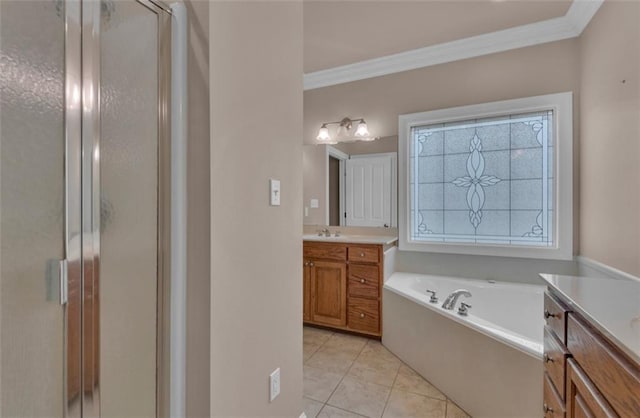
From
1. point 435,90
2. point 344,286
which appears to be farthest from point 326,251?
point 435,90

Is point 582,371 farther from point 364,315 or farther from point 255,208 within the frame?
point 364,315

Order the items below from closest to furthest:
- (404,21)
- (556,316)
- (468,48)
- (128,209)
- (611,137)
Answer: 1. (128,209)
2. (556,316)
3. (611,137)
4. (404,21)
5. (468,48)

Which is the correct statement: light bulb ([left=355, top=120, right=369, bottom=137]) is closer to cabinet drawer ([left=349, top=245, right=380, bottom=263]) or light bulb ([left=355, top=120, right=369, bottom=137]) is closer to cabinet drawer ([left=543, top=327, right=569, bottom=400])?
cabinet drawer ([left=349, top=245, right=380, bottom=263])

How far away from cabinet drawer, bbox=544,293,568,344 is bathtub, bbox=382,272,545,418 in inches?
18.6

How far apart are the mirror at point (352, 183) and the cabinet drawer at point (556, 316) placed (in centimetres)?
196

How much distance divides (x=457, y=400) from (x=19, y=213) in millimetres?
2263

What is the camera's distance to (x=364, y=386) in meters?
2.04

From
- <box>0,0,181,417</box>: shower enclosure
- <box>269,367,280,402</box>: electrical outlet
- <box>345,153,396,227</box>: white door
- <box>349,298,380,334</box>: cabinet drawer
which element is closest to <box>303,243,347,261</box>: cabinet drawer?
<box>349,298,380,334</box>: cabinet drawer

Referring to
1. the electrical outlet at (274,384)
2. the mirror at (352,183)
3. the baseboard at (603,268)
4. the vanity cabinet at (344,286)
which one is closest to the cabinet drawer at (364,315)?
the vanity cabinet at (344,286)

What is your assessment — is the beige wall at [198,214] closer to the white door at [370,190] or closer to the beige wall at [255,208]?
the beige wall at [255,208]

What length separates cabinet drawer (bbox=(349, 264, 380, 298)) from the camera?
107 inches

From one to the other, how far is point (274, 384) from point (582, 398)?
43.7 inches

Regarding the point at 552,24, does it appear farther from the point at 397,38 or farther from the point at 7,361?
the point at 7,361

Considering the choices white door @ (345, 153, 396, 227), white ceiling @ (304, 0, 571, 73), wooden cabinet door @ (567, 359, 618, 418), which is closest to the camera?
wooden cabinet door @ (567, 359, 618, 418)
